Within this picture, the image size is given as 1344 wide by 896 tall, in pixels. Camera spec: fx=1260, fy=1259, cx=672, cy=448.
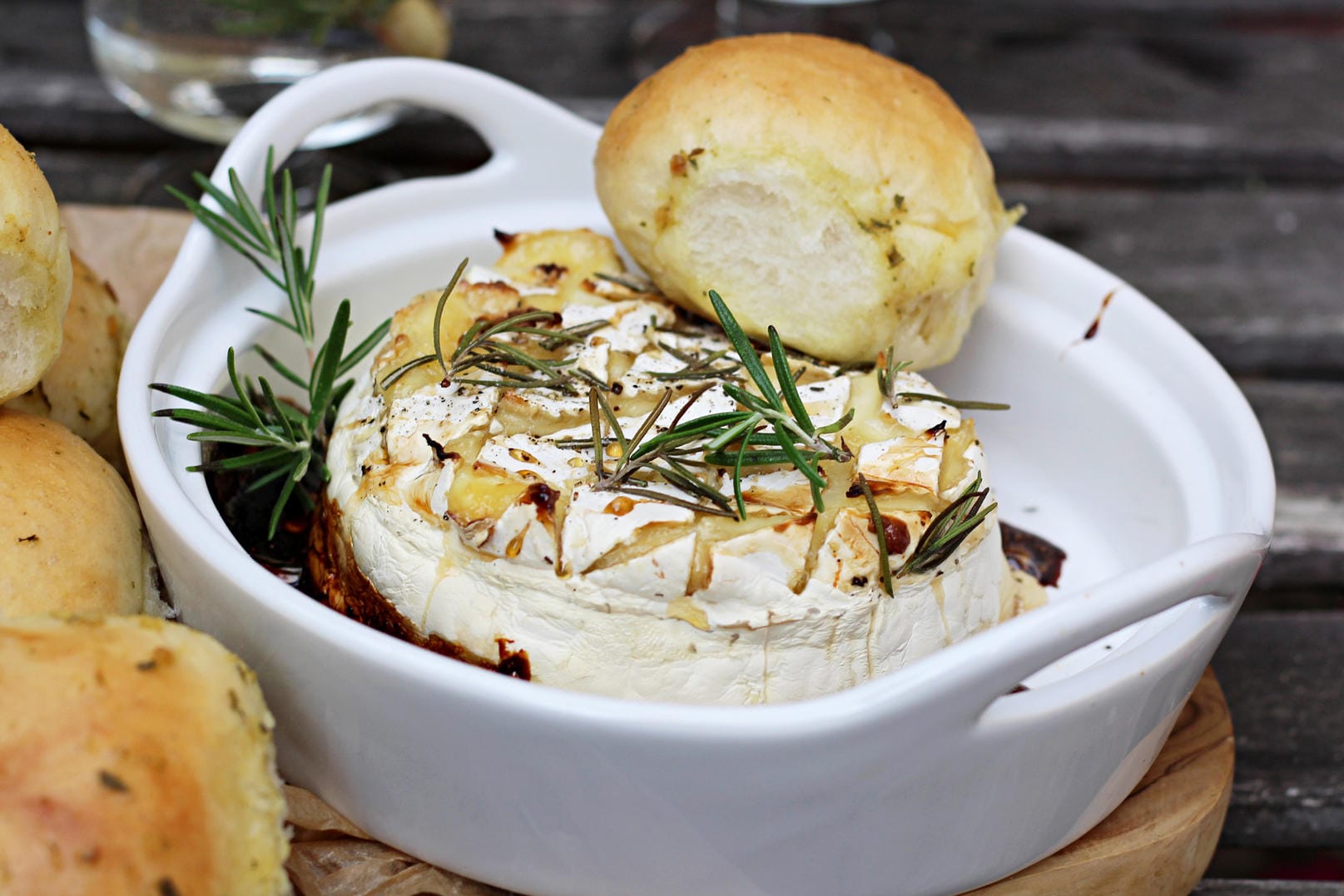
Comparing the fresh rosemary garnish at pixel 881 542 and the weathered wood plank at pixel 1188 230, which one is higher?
the fresh rosemary garnish at pixel 881 542

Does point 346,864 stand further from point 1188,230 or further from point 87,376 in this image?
point 1188,230

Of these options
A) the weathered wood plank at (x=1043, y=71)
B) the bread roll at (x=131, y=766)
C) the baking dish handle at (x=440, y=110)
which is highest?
the baking dish handle at (x=440, y=110)

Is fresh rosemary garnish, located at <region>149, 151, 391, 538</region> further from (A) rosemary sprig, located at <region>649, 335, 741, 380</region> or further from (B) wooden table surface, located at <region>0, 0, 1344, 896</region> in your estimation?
(B) wooden table surface, located at <region>0, 0, 1344, 896</region>

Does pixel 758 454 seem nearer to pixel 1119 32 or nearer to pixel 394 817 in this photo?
pixel 394 817

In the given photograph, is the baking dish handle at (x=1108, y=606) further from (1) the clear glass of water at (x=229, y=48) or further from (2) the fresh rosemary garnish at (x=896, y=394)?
(1) the clear glass of water at (x=229, y=48)

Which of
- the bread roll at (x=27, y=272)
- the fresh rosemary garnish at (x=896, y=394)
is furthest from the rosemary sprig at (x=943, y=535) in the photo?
the bread roll at (x=27, y=272)

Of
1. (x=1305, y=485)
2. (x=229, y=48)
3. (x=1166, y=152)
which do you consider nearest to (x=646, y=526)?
(x=1305, y=485)
